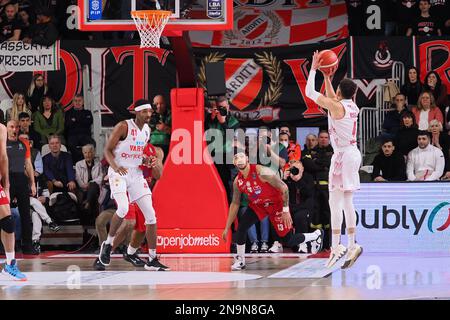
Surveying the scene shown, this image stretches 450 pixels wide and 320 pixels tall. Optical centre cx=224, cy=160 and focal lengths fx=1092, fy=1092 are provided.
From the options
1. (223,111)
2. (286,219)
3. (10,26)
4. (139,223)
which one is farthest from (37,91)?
(286,219)

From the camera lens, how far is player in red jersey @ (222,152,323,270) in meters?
14.1

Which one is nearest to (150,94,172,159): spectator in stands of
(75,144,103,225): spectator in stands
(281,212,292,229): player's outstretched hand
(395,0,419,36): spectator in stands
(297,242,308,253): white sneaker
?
(75,144,103,225): spectator in stands


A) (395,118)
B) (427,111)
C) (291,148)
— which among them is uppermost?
(427,111)

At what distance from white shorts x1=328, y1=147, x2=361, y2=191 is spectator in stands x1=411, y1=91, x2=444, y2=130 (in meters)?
5.46

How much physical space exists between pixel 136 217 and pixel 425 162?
16.8ft

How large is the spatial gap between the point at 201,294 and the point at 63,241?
302 inches

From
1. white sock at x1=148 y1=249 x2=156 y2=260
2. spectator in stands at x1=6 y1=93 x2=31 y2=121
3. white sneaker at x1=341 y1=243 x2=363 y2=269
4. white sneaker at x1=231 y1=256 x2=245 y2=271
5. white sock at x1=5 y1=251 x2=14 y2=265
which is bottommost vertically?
white sneaker at x1=231 y1=256 x2=245 y2=271

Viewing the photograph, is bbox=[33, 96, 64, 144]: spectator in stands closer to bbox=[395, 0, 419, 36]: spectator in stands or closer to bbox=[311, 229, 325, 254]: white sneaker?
bbox=[311, 229, 325, 254]: white sneaker

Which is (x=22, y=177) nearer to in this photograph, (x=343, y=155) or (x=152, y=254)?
(x=152, y=254)

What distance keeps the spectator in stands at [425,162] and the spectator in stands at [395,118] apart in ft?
2.93

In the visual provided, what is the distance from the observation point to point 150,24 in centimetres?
1588

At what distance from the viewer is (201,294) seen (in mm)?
10859

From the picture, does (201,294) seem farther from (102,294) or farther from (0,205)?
(0,205)
